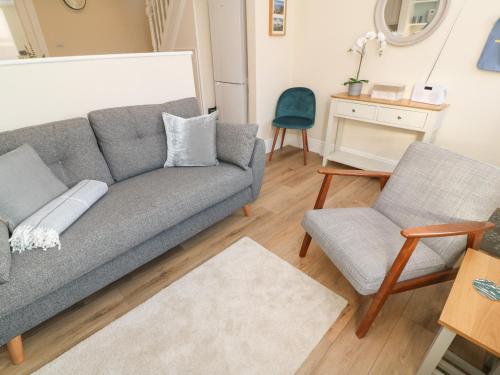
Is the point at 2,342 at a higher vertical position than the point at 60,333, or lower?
higher

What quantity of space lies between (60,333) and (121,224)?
64 cm

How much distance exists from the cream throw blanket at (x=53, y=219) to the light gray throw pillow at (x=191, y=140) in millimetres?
628

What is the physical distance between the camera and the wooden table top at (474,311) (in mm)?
800

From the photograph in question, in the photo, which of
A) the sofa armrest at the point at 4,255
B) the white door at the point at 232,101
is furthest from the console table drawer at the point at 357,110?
the sofa armrest at the point at 4,255

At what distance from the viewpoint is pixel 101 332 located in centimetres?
129

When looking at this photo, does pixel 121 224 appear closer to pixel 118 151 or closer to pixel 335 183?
pixel 118 151

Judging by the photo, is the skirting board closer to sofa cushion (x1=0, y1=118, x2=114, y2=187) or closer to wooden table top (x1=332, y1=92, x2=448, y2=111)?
wooden table top (x1=332, y1=92, x2=448, y2=111)

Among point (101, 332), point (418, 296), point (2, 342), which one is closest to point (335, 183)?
point (418, 296)

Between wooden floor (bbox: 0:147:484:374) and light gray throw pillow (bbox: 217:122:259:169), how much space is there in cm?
54

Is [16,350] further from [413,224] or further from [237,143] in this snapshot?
[413,224]

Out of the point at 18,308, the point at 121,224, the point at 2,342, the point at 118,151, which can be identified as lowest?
the point at 2,342

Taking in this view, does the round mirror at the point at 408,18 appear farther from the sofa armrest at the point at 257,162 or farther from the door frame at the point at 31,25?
the door frame at the point at 31,25

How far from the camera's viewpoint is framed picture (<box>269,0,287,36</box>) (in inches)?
107

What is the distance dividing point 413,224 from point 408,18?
Result: 78.5 inches
